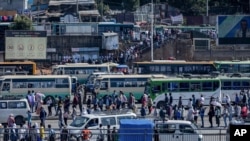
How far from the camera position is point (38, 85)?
38.0 m

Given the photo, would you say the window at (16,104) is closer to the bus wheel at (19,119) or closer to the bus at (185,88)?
the bus wheel at (19,119)

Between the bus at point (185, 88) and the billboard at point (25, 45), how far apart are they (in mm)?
14076

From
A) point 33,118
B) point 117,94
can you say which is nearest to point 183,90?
point 117,94

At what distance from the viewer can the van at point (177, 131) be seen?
70.1ft

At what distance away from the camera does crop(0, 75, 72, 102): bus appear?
37625mm

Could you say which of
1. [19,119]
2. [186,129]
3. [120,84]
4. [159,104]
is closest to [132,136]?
[186,129]

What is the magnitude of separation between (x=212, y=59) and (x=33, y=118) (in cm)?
2168

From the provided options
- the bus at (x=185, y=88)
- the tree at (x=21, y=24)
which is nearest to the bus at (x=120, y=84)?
the bus at (x=185, y=88)

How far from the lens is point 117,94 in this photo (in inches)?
1400

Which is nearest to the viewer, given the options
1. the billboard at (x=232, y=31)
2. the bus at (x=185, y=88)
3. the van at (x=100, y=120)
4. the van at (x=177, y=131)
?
the van at (x=177, y=131)

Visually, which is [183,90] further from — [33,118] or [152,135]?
[152,135]

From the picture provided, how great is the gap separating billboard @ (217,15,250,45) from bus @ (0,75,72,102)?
55.3ft

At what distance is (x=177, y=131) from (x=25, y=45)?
91.3 ft

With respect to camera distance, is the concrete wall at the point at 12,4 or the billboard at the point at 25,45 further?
the concrete wall at the point at 12,4
